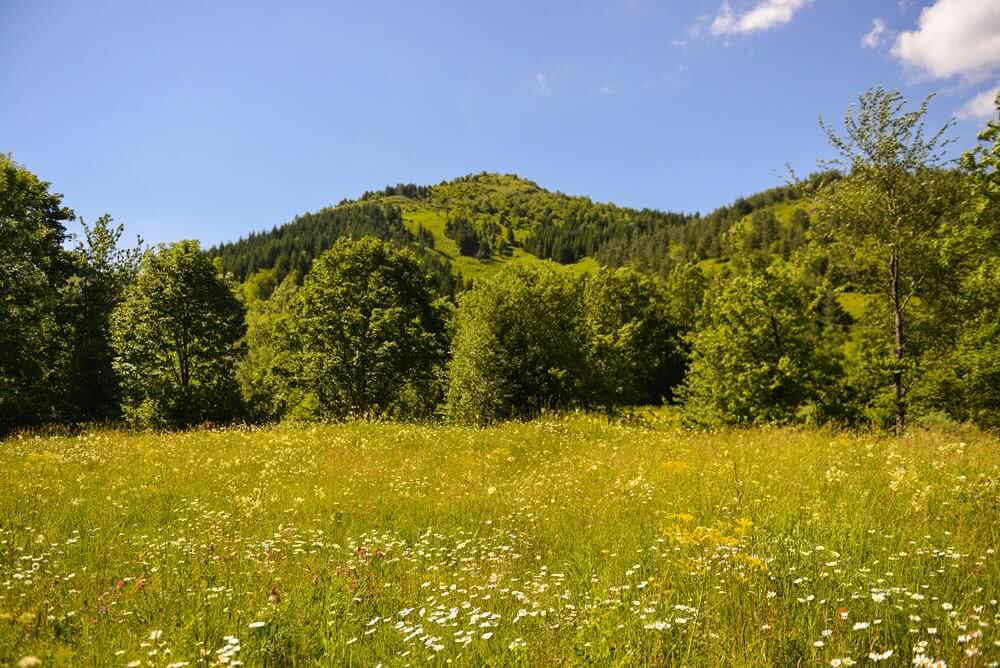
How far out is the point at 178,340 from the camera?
28281mm

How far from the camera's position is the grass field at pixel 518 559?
10.9 feet

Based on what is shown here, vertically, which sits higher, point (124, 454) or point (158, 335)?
point (158, 335)

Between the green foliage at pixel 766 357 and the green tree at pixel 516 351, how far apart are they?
7262mm

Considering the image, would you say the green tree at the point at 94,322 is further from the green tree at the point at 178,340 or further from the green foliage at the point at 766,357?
the green foliage at the point at 766,357

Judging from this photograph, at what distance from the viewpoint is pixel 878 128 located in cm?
1728

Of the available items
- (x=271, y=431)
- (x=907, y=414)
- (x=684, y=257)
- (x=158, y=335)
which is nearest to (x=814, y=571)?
(x=271, y=431)

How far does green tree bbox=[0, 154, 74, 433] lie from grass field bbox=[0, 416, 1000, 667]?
16509mm

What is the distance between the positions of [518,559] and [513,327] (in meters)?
19.1

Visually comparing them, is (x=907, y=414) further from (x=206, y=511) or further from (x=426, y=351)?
(x=206, y=511)

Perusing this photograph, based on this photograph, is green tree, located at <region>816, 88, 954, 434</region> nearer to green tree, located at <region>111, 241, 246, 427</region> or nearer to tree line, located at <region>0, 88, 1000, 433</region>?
tree line, located at <region>0, 88, 1000, 433</region>

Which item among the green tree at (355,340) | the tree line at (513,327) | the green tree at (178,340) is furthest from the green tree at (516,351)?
the green tree at (178,340)

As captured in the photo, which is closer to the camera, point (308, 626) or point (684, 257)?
point (308, 626)

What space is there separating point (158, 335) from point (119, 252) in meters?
7.25

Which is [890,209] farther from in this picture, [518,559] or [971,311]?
[518,559]
